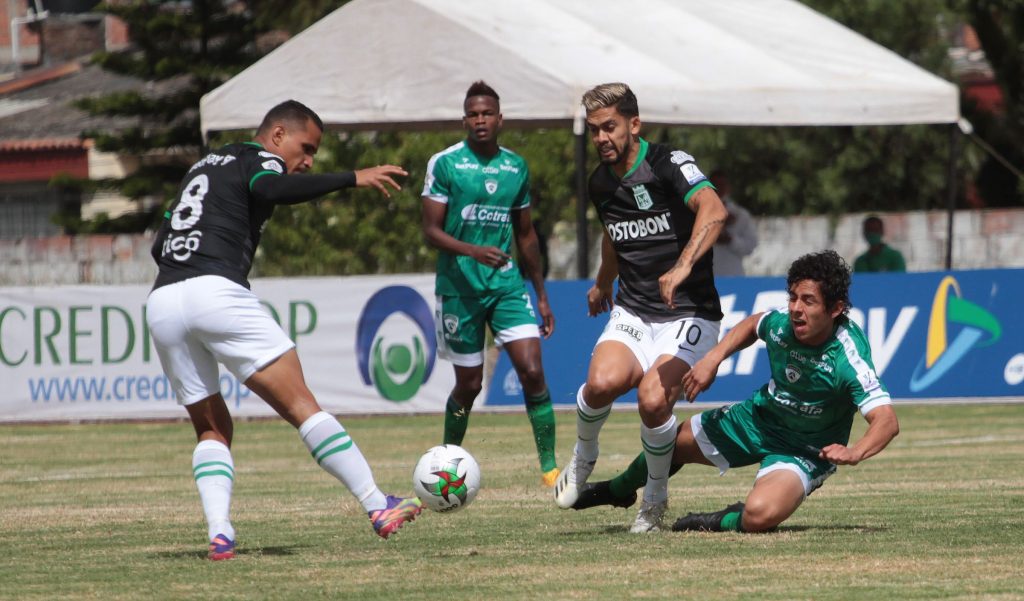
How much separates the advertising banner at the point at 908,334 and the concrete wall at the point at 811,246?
961 centimetres

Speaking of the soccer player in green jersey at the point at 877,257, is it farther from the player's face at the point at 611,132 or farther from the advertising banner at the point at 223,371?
the player's face at the point at 611,132

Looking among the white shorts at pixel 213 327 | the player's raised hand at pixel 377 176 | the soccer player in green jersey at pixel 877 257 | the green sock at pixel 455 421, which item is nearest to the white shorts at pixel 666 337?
the player's raised hand at pixel 377 176

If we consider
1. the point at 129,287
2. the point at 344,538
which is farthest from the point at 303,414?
the point at 129,287

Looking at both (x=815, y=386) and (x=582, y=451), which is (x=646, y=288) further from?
(x=815, y=386)

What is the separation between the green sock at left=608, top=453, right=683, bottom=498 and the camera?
27.9 feet

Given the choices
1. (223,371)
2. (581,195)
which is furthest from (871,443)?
(581,195)

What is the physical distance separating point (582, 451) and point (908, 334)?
8.85 m

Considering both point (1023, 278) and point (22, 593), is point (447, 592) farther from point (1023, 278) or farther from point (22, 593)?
point (1023, 278)

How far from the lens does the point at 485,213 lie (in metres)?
11.0

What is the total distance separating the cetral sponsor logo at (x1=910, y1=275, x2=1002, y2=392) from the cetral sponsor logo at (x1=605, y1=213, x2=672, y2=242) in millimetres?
8817

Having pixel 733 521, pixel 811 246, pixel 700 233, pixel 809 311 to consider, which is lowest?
pixel 811 246

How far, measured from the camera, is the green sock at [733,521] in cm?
807

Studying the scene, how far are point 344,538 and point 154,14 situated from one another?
874 inches

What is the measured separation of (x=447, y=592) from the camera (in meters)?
6.37
